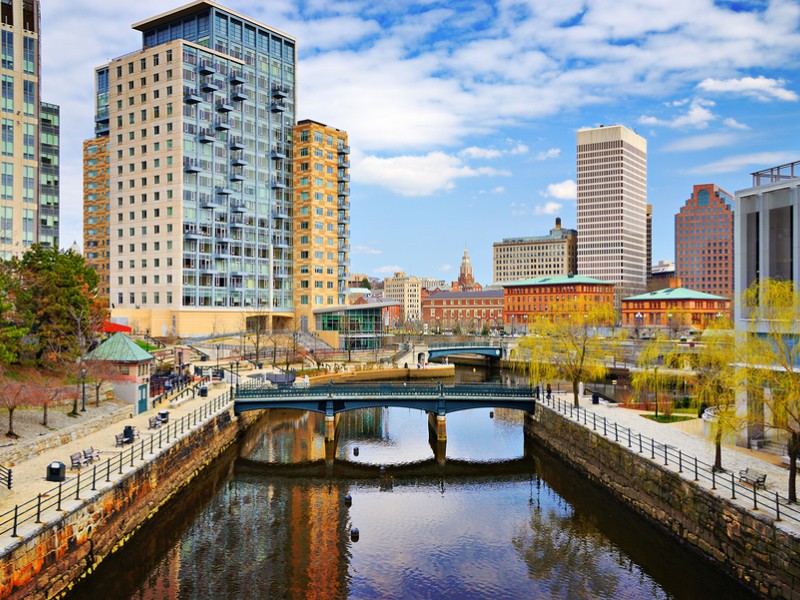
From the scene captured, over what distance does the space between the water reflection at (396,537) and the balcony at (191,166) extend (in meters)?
59.9

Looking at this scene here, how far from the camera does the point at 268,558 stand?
29016 millimetres

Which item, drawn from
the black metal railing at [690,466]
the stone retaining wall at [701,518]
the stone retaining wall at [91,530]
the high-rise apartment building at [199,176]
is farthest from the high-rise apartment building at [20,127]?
the stone retaining wall at [701,518]

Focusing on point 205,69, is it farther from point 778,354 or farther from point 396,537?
point 778,354

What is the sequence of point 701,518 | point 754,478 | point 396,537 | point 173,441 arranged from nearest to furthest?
point 754,478, point 701,518, point 396,537, point 173,441

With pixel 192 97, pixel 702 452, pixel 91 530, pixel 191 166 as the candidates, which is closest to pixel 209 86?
pixel 192 97

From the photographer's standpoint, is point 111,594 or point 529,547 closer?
point 111,594

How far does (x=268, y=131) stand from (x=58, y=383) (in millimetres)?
77062

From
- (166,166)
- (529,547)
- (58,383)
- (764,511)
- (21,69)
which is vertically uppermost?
(21,69)

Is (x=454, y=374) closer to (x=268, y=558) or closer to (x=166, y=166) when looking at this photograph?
(x=166, y=166)

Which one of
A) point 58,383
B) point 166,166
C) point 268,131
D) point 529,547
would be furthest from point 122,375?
point 268,131

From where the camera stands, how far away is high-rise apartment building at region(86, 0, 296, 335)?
97500 millimetres

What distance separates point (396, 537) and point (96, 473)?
14193mm

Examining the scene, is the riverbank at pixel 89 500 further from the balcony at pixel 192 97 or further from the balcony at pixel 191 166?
the balcony at pixel 192 97

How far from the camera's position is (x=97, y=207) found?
5157 inches
